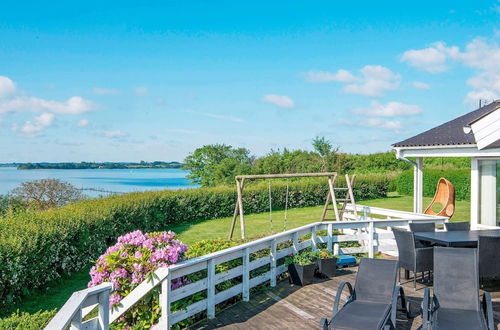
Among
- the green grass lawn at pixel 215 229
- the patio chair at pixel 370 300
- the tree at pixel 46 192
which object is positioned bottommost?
the green grass lawn at pixel 215 229

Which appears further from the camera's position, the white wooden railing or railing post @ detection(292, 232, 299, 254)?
railing post @ detection(292, 232, 299, 254)

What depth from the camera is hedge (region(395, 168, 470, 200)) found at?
82.3 feet

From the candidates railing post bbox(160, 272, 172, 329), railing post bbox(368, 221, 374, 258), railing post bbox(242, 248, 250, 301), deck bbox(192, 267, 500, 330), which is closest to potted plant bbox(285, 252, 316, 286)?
deck bbox(192, 267, 500, 330)

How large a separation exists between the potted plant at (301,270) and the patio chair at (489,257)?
2.82m

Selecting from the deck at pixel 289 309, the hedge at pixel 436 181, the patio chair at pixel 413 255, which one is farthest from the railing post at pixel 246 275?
the hedge at pixel 436 181

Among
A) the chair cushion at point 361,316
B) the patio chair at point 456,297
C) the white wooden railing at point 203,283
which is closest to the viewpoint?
the white wooden railing at point 203,283

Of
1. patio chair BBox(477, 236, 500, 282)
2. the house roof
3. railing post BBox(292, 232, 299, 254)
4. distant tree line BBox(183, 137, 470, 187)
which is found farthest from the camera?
distant tree line BBox(183, 137, 470, 187)

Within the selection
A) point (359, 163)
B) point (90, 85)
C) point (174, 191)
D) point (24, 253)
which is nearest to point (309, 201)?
point (174, 191)

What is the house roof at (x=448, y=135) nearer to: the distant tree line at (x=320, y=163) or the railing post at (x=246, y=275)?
the railing post at (x=246, y=275)

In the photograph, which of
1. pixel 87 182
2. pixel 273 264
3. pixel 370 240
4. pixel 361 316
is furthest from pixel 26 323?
pixel 87 182

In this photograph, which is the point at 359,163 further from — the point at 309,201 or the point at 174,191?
the point at 174,191

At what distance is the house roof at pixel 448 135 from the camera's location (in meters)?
11.8

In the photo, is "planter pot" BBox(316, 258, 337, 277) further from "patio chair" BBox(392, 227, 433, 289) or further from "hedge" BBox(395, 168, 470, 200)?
"hedge" BBox(395, 168, 470, 200)

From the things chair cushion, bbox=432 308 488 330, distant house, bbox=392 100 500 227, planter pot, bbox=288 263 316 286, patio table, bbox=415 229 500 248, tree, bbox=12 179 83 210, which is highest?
distant house, bbox=392 100 500 227
